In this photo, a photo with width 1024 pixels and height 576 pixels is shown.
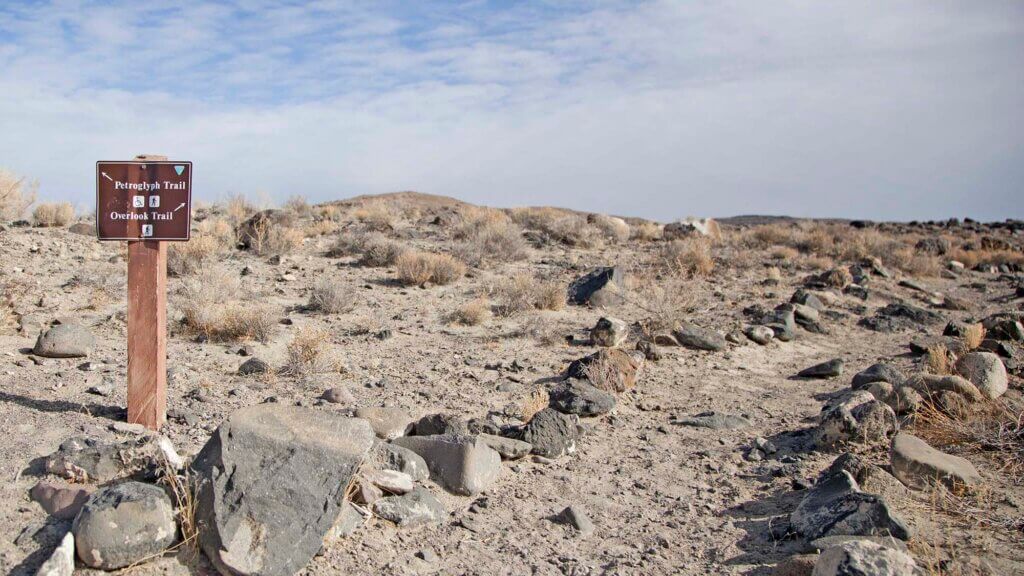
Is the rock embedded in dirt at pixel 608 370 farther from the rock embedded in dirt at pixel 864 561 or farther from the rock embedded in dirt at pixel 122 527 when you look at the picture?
the rock embedded in dirt at pixel 122 527

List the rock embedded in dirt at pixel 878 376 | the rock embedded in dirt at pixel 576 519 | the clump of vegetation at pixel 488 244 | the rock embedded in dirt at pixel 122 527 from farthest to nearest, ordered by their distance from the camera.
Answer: the clump of vegetation at pixel 488 244 → the rock embedded in dirt at pixel 878 376 → the rock embedded in dirt at pixel 576 519 → the rock embedded in dirt at pixel 122 527

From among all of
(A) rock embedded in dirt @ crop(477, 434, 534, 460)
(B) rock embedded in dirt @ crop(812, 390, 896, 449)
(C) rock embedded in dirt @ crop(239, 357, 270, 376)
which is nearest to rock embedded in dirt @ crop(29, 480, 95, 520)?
(A) rock embedded in dirt @ crop(477, 434, 534, 460)

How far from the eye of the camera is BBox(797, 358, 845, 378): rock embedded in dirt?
31.2ft

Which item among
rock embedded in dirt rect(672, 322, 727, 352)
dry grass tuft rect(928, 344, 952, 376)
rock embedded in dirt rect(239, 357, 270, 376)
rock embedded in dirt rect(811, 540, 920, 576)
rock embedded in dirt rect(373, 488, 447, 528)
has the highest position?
dry grass tuft rect(928, 344, 952, 376)

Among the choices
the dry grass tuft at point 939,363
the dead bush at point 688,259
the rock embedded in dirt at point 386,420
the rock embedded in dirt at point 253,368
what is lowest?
the rock embedded in dirt at point 386,420

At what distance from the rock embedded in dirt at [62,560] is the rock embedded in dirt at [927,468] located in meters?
5.29

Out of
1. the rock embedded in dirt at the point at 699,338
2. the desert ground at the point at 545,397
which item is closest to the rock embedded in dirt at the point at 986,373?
the desert ground at the point at 545,397

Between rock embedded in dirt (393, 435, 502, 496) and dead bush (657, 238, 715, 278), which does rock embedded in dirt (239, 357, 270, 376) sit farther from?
dead bush (657, 238, 715, 278)

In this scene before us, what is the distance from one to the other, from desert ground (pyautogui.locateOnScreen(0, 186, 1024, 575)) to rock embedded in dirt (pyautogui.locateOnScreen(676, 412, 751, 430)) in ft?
0.08

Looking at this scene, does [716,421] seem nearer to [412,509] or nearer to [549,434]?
[549,434]

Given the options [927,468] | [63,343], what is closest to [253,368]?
[63,343]

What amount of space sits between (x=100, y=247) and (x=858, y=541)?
41.8 ft

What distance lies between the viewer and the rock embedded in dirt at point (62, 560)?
390 cm

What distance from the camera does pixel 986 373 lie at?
301 inches
